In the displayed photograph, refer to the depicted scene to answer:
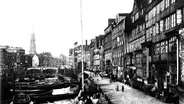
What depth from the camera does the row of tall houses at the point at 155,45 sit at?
2661cm

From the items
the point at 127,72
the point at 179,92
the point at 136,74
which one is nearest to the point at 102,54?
the point at 127,72

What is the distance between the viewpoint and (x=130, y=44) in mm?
53656

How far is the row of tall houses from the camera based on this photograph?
26.6 m

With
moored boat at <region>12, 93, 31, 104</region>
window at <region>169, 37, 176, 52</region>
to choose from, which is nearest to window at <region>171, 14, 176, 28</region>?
window at <region>169, 37, 176, 52</region>

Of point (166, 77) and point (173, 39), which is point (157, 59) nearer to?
point (166, 77)

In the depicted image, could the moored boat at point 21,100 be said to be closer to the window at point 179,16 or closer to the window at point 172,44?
the window at point 172,44

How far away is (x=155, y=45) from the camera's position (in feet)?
120

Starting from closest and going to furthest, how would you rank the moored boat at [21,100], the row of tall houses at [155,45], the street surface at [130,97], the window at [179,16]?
the street surface at [130,97] < the row of tall houses at [155,45] < the window at [179,16] < the moored boat at [21,100]

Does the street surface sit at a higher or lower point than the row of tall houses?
lower

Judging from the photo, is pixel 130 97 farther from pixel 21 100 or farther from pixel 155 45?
pixel 21 100

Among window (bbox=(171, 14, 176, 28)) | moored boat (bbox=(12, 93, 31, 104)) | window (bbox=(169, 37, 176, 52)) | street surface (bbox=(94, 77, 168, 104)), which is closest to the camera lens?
street surface (bbox=(94, 77, 168, 104))

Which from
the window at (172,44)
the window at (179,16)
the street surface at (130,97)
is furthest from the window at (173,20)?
the street surface at (130,97)

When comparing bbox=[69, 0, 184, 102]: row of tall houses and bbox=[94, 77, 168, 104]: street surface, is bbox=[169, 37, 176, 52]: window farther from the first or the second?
bbox=[94, 77, 168, 104]: street surface

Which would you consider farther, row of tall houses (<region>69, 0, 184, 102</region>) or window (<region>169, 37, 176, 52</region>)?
window (<region>169, 37, 176, 52</region>)
